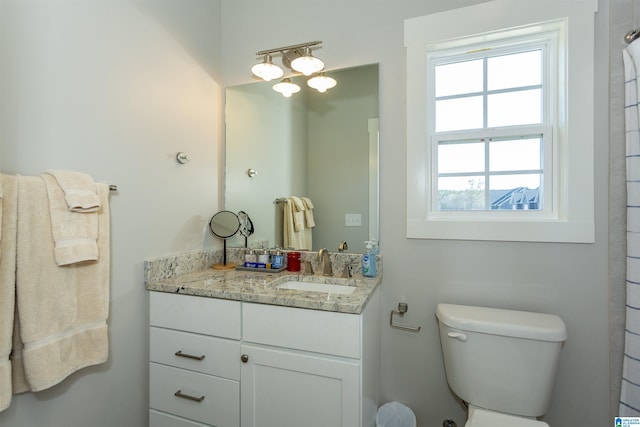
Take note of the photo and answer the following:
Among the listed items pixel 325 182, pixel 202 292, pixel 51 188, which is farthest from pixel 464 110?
pixel 51 188

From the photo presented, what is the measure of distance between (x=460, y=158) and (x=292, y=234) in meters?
1.02

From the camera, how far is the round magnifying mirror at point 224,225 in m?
1.81

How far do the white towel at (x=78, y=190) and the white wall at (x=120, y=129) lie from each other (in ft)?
0.25

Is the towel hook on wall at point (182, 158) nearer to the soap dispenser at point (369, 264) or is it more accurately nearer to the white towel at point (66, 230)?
the white towel at point (66, 230)

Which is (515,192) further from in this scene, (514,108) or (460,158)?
(514,108)

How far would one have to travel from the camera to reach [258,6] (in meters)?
1.82

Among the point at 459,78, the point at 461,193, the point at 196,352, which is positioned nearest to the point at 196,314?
the point at 196,352

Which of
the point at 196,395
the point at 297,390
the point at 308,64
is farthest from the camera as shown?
the point at 308,64

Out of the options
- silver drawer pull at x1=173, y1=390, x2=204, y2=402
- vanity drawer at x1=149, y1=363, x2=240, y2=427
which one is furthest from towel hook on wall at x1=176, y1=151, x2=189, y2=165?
silver drawer pull at x1=173, y1=390, x2=204, y2=402

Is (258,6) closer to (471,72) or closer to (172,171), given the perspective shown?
(172,171)

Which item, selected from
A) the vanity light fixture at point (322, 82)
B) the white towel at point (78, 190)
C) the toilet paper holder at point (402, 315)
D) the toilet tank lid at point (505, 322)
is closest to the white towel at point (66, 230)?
the white towel at point (78, 190)

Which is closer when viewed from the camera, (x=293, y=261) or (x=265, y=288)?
(x=265, y=288)

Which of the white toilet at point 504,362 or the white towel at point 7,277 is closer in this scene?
the white towel at point 7,277

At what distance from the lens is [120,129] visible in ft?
4.28
